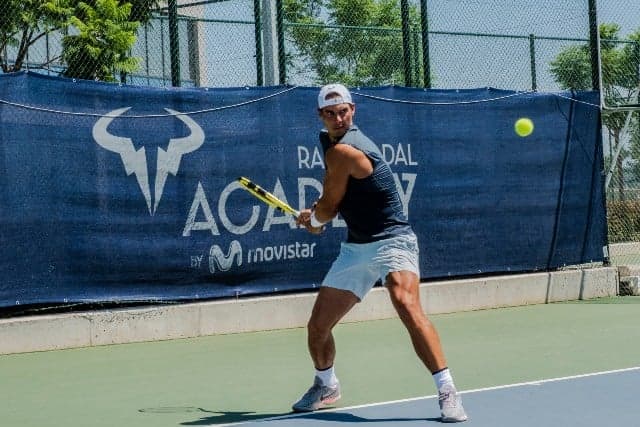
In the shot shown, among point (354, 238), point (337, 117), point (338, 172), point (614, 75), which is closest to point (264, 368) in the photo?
point (354, 238)

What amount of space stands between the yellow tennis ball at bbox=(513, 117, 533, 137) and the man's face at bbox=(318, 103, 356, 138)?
636 cm

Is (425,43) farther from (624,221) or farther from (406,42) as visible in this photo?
(624,221)

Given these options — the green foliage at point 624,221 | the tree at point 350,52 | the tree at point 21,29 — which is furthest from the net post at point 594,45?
the tree at point 21,29

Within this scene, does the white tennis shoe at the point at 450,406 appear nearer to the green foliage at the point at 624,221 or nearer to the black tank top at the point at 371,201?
the black tank top at the point at 371,201

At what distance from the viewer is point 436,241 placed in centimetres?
1193

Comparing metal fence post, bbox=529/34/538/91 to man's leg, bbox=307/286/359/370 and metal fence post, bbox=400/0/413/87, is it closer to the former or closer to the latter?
metal fence post, bbox=400/0/413/87

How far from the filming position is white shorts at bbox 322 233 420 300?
21.0 feet

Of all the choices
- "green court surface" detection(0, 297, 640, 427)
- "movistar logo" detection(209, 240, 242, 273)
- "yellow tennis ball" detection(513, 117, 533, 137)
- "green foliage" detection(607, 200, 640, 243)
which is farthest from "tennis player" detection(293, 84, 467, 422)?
"green foliage" detection(607, 200, 640, 243)

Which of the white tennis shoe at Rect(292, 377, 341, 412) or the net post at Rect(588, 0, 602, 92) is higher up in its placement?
the net post at Rect(588, 0, 602, 92)

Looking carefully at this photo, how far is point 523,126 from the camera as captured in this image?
12.4 m

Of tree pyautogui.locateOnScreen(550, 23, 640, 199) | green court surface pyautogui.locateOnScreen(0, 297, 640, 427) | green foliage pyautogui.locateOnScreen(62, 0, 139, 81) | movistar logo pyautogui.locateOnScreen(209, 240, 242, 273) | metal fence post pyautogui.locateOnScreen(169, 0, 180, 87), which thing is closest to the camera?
green court surface pyautogui.locateOnScreen(0, 297, 640, 427)

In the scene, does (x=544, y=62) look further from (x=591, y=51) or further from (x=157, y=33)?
(x=157, y=33)

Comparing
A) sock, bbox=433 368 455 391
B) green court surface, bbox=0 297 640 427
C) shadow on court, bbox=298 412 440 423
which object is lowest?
green court surface, bbox=0 297 640 427

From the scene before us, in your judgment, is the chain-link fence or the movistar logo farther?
the chain-link fence
